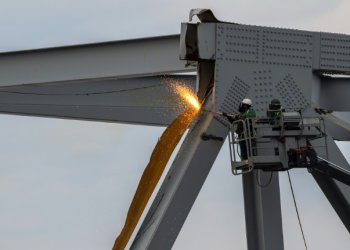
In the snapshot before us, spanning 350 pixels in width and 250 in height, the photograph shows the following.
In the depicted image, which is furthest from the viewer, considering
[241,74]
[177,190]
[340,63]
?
[340,63]

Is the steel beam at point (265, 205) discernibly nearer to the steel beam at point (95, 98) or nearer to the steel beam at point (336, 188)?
the steel beam at point (336, 188)

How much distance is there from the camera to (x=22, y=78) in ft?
72.0

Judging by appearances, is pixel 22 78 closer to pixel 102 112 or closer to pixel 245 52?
pixel 102 112

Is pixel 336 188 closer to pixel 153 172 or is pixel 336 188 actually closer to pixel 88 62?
pixel 153 172

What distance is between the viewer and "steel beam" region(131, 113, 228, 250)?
19.2 meters

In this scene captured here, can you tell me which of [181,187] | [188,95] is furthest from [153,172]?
[188,95]

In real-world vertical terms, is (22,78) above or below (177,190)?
above

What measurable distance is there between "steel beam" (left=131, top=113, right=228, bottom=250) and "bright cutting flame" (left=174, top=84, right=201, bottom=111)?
59cm

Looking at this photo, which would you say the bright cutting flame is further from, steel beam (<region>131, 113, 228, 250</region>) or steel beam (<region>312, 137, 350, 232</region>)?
steel beam (<region>312, 137, 350, 232</region>)

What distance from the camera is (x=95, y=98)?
23.2 m

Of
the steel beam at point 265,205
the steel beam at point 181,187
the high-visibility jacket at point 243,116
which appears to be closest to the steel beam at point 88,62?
the steel beam at point 181,187

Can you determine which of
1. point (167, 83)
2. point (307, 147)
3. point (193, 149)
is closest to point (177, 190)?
point (193, 149)

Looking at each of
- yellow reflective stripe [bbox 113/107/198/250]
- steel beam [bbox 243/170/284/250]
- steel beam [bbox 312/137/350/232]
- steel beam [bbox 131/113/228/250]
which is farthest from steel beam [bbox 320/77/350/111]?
steel beam [bbox 131/113/228/250]

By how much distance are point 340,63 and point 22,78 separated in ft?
19.3
